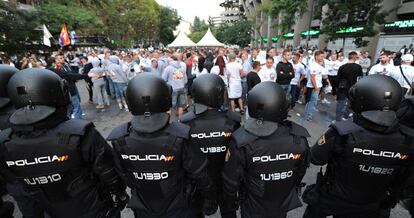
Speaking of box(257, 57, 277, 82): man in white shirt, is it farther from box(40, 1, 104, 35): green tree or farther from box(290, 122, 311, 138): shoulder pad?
box(40, 1, 104, 35): green tree

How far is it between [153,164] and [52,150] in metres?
0.82

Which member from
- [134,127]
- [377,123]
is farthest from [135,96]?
[377,123]

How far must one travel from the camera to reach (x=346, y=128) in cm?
229

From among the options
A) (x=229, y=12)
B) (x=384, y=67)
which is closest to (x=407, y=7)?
(x=384, y=67)

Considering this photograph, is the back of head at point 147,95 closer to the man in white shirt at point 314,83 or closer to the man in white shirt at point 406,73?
the man in white shirt at point 314,83

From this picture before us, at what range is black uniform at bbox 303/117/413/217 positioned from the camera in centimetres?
218

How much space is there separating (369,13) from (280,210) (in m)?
14.6

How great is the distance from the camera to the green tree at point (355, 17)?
12812 mm

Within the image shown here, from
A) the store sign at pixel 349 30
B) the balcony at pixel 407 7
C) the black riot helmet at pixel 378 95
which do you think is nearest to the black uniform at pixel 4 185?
the black riot helmet at pixel 378 95

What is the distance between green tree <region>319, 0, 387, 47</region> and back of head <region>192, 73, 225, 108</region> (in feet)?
43.0

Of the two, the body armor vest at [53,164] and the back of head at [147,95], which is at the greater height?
the back of head at [147,95]

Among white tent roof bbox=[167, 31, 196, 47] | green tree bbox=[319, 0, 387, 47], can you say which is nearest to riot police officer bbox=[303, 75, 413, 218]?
green tree bbox=[319, 0, 387, 47]

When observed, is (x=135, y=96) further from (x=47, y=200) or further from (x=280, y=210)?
(x=280, y=210)

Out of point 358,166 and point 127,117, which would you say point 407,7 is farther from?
point 358,166
